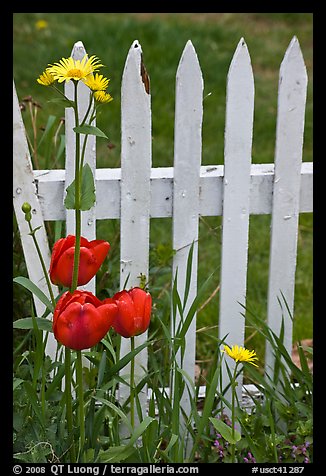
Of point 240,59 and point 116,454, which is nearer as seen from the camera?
point 116,454

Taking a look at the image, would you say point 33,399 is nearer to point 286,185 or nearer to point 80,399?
point 80,399

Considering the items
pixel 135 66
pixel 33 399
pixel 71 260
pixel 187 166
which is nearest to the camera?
pixel 71 260

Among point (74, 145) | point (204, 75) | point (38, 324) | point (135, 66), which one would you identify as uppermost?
point (204, 75)

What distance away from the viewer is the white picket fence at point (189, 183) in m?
2.18

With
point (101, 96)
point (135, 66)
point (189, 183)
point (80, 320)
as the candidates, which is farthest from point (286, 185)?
point (80, 320)

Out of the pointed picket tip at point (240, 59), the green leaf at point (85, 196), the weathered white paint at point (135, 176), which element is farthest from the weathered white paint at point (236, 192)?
the green leaf at point (85, 196)

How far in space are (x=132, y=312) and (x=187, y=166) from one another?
23.1 inches

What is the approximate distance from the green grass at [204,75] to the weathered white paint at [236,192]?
0.44 m

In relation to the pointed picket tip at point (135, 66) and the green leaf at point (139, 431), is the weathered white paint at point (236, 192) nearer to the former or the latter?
the pointed picket tip at point (135, 66)

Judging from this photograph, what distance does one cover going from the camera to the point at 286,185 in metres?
2.32

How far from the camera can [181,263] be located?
2.30 m

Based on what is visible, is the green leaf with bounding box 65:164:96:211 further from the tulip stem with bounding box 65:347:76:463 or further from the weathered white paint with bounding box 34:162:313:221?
the weathered white paint with bounding box 34:162:313:221

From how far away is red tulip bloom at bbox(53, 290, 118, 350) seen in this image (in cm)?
163

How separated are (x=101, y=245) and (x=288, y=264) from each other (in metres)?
0.77
